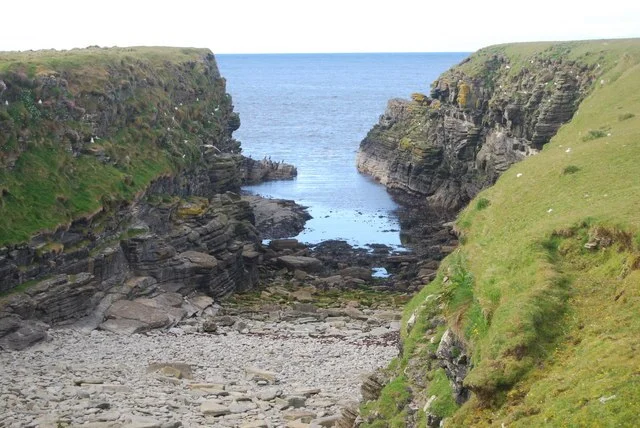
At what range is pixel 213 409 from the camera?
4025 cm

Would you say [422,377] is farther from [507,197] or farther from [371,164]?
[371,164]

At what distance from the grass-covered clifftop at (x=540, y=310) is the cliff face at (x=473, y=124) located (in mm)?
50124

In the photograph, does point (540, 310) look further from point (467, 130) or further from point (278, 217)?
point (467, 130)

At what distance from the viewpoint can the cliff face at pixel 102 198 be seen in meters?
55.6

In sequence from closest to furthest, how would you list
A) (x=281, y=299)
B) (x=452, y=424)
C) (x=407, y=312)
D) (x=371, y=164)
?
1. (x=452, y=424)
2. (x=407, y=312)
3. (x=281, y=299)
4. (x=371, y=164)

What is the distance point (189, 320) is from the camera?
60.4 meters

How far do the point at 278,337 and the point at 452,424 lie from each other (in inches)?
1379

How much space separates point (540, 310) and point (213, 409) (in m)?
21.6

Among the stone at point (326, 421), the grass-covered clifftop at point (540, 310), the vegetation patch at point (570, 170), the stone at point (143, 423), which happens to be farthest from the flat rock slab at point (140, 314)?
the vegetation patch at point (570, 170)

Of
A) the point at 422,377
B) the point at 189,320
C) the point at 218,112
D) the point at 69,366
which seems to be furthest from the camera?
the point at 218,112

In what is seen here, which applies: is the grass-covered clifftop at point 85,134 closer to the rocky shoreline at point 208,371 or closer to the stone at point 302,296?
the rocky shoreline at point 208,371

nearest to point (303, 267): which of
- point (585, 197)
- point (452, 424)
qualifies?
point (585, 197)

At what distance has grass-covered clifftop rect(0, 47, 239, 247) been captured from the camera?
5972 centimetres

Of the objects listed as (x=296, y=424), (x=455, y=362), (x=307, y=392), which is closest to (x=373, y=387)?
(x=296, y=424)
